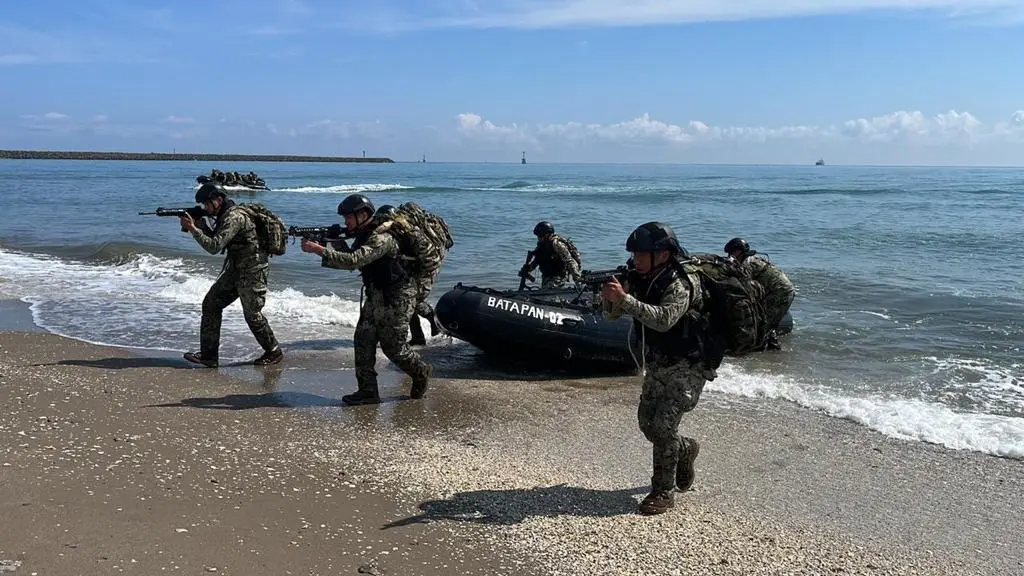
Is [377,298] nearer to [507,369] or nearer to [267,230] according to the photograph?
[267,230]

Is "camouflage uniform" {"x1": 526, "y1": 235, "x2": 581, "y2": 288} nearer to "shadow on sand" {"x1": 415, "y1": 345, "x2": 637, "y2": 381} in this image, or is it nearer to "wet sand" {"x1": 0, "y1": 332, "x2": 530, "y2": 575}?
"shadow on sand" {"x1": 415, "y1": 345, "x2": 637, "y2": 381}

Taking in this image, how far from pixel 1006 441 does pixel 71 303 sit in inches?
443

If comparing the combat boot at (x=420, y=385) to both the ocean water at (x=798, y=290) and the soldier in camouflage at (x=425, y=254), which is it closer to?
the soldier in camouflage at (x=425, y=254)

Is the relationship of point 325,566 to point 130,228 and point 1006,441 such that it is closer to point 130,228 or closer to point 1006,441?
point 1006,441

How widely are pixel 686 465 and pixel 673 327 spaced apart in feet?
2.99

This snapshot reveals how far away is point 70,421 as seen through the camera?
590 cm

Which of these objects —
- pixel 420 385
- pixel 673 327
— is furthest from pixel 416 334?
pixel 673 327

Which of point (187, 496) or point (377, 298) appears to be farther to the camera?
point (377, 298)

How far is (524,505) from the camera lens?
15.5 ft

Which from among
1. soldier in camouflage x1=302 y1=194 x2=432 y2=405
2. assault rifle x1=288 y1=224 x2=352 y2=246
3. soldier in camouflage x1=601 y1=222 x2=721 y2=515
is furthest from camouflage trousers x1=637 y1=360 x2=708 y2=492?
assault rifle x1=288 y1=224 x2=352 y2=246

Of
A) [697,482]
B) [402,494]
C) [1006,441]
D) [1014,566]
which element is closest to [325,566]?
[402,494]

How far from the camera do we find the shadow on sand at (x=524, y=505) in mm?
4508

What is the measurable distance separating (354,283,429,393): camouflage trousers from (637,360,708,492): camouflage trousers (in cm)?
255

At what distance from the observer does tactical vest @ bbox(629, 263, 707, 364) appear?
441 cm
